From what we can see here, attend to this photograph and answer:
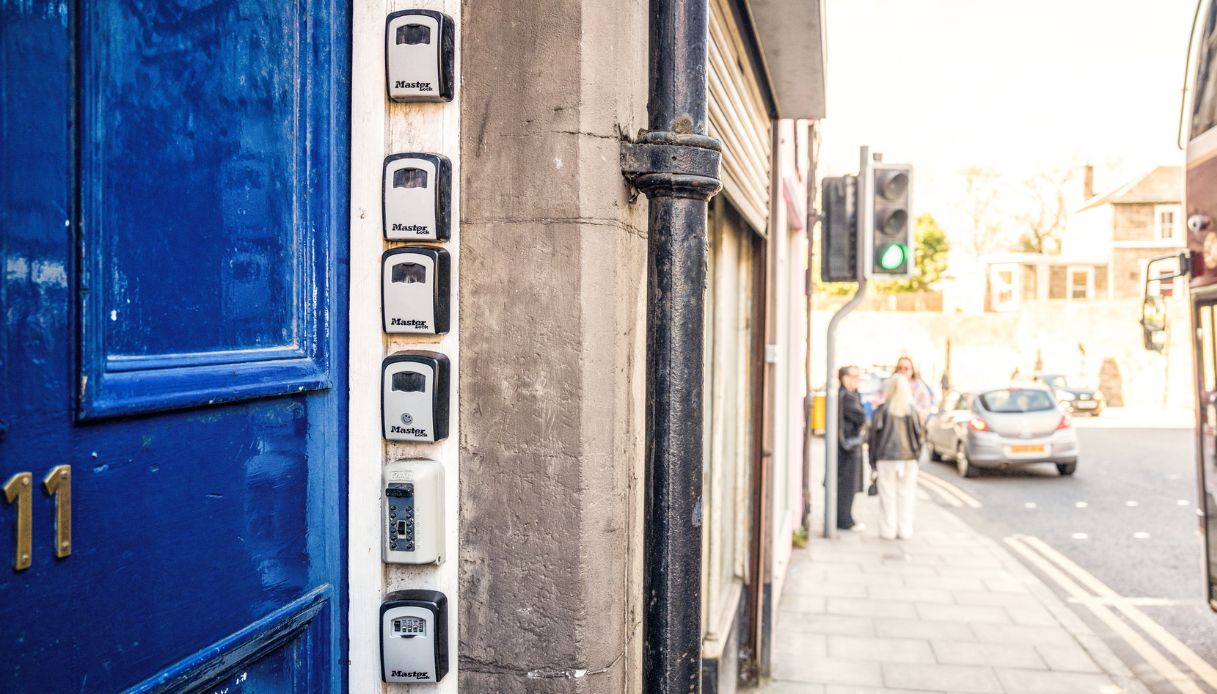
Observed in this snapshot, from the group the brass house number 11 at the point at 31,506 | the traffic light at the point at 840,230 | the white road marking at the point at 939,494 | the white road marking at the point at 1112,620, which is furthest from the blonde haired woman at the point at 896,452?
the brass house number 11 at the point at 31,506

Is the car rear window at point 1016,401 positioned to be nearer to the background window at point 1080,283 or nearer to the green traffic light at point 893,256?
the green traffic light at point 893,256

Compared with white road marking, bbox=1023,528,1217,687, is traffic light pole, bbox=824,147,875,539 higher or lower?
higher

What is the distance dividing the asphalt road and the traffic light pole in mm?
2106

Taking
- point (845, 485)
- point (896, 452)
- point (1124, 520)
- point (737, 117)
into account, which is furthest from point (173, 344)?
point (1124, 520)

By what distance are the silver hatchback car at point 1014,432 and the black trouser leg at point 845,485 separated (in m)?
5.26

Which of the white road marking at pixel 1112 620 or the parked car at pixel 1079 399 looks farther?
the parked car at pixel 1079 399

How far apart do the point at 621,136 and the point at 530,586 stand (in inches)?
40.7

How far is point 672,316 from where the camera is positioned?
6.57ft

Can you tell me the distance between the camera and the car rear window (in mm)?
14953

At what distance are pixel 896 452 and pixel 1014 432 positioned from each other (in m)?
6.00

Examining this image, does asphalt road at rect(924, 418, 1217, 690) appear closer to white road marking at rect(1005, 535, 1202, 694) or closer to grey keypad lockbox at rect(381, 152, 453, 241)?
white road marking at rect(1005, 535, 1202, 694)

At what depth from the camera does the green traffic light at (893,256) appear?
8.34 m

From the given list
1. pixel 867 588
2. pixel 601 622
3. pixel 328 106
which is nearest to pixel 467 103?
pixel 328 106

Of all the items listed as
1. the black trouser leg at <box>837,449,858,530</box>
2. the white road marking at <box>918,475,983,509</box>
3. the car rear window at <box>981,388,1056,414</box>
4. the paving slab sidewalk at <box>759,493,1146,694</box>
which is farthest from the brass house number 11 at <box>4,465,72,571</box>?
the car rear window at <box>981,388,1056,414</box>
